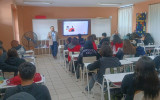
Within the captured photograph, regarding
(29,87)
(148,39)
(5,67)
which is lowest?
(5,67)

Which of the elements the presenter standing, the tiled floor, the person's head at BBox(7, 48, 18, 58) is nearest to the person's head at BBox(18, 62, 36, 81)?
the person's head at BBox(7, 48, 18, 58)

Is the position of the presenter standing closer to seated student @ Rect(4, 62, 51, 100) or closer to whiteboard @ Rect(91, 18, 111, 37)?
whiteboard @ Rect(91, 18, 111, 37)

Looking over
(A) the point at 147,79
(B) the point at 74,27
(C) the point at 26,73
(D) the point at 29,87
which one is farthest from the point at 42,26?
(A) the point at 147,79

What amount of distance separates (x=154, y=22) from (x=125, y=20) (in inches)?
82.2

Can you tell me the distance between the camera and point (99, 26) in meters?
8.96

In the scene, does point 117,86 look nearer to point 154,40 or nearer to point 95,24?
point 154,40

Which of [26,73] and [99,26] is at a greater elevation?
[99,26]

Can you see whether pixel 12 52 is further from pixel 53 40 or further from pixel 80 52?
pixel 53 40

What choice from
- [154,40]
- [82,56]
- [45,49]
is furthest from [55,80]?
[154,40]

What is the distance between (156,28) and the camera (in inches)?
262

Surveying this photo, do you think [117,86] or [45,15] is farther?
[45,15]

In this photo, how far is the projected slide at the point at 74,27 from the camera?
8.46 metres

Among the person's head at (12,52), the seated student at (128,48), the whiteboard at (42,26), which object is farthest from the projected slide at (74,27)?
the person's head at (12,52)

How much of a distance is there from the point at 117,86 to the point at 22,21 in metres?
7.13
